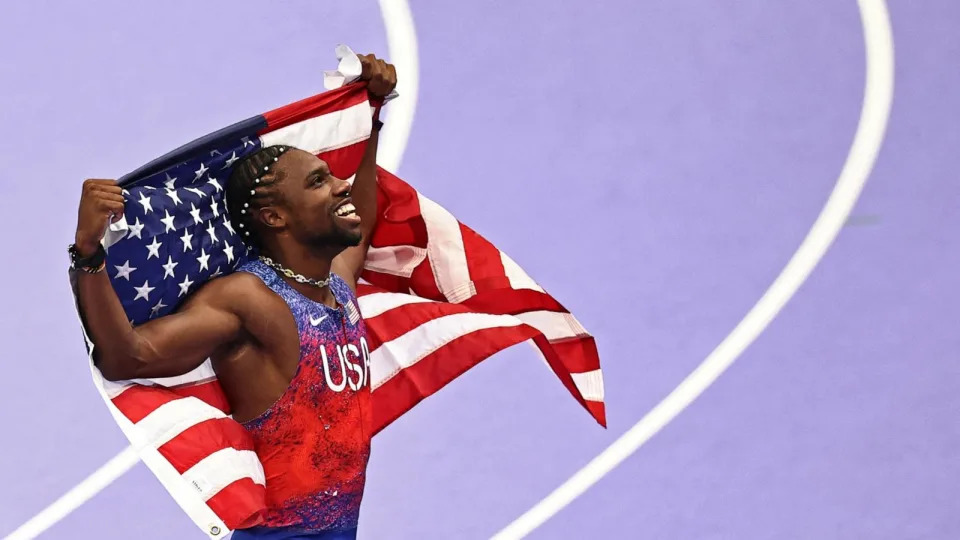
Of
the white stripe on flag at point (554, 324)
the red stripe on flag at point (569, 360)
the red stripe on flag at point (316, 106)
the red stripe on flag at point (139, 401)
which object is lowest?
the red stripe on flag at point (569, 360)

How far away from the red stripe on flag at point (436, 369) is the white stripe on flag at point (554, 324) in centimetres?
27

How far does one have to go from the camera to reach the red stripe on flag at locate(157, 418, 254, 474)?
4.48 m

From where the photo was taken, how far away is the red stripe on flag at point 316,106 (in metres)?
4.99

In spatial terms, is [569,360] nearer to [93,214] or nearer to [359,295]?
[359,295]

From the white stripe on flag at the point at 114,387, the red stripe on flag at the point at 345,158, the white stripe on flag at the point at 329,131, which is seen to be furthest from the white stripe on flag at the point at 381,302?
the white stripe on flag at the point at 114,387

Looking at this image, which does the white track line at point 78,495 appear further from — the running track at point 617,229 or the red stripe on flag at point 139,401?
the red stripe on flag at point 139,401

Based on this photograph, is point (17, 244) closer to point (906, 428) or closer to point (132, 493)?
point (132, 493)

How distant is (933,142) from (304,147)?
3920mm

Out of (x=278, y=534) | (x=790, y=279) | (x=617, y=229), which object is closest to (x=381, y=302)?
(x=278, y=534)

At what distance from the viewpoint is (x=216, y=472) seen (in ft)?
14.7

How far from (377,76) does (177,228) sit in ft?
3.35

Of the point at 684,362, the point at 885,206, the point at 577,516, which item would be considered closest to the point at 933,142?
the point at 885,206

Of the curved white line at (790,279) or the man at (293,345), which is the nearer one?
the man at (293,345)

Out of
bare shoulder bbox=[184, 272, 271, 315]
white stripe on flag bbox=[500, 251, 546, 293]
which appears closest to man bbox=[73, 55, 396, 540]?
bare shoulder bbox=[184, 272, 271, 315]
